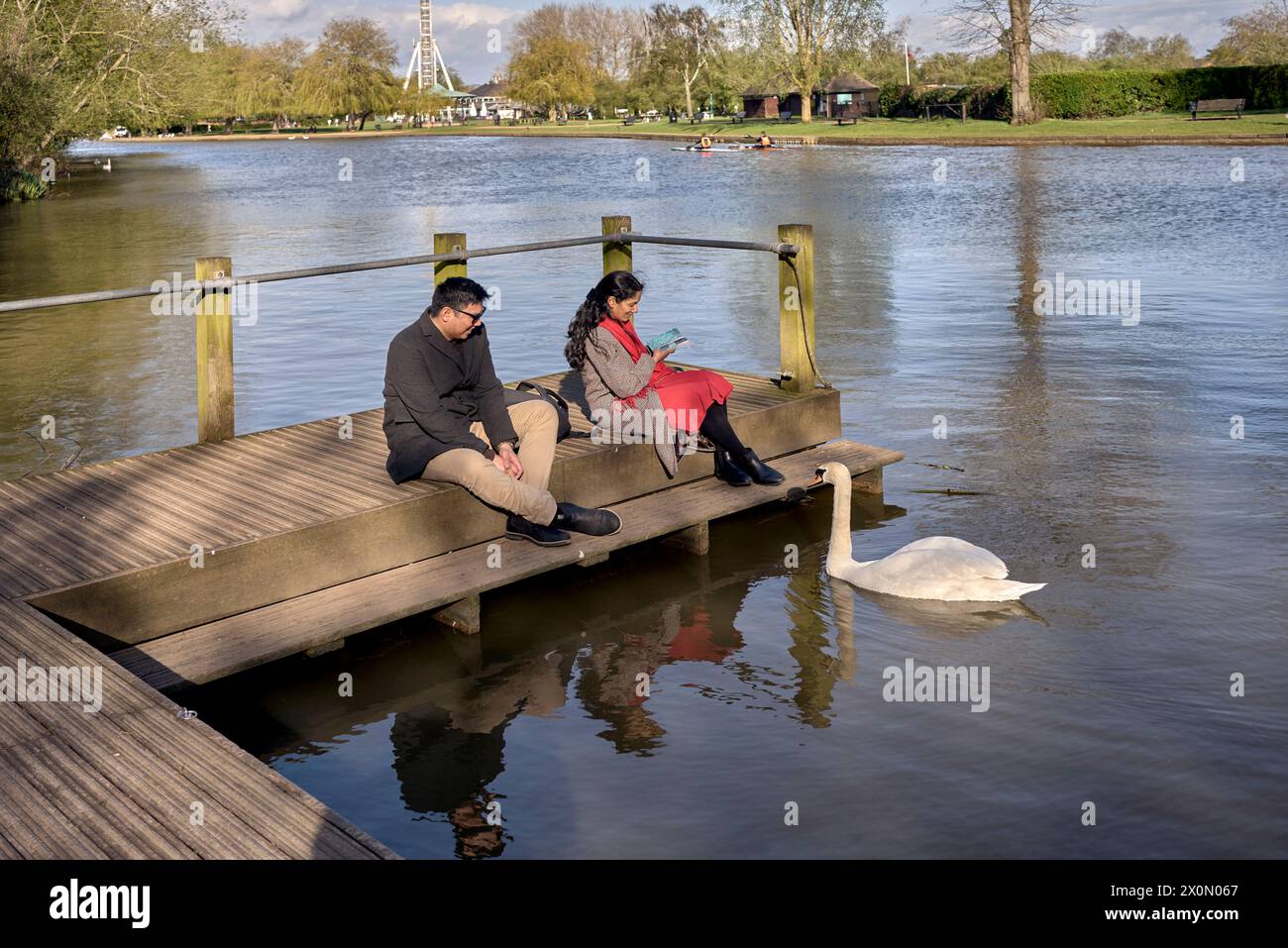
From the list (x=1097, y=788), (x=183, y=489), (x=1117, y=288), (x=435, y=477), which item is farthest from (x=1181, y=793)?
(x=1117, y=288)

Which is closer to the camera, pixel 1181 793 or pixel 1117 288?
pixel 1181 793

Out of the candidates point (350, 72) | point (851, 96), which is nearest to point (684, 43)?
point (851, 96)

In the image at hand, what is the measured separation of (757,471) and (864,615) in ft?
4.91

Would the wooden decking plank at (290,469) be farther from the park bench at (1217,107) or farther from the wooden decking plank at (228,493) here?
the park bench at (1217,107)

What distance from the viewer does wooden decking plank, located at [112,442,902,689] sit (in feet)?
20.0

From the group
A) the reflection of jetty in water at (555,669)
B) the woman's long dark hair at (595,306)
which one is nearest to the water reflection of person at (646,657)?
the reflection of jetty in water at (555,669)

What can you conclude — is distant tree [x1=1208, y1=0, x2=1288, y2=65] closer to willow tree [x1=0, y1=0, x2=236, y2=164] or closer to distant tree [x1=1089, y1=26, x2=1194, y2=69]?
distant tree [x1=1089, y1=26, x2=1194, y2=69]

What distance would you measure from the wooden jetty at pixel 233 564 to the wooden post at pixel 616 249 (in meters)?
1.17

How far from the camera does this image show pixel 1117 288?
19406 mm

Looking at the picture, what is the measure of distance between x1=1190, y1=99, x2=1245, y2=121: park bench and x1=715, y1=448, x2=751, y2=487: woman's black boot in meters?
56.2

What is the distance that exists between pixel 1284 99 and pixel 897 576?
61090mm

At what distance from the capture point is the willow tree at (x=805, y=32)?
80938 mm

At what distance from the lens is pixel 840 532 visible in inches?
319

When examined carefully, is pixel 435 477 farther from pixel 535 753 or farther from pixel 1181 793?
pixel 1181 793
